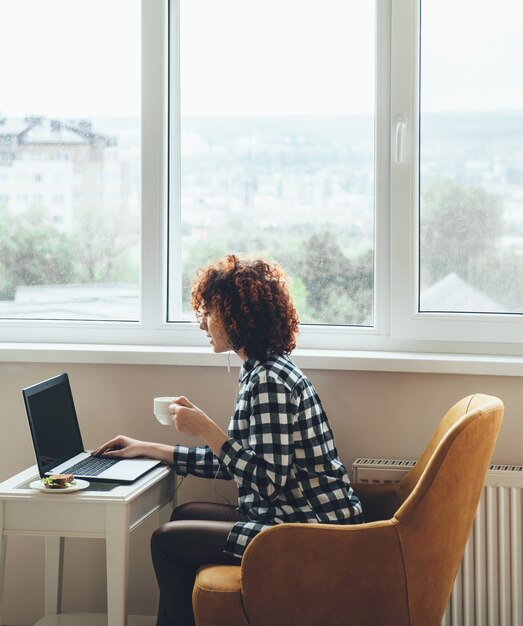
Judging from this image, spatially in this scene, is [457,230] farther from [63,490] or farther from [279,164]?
[63,490]

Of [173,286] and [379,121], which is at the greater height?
[379,121]

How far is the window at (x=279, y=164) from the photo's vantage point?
2486mm

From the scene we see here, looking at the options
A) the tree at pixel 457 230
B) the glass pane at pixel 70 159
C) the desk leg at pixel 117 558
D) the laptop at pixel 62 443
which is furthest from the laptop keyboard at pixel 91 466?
the tree at pixel 457 230

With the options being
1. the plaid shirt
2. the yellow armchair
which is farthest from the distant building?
the yellow armchair

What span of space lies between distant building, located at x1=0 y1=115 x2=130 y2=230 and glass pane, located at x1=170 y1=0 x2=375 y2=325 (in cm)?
25

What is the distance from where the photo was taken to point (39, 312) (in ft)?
8.99

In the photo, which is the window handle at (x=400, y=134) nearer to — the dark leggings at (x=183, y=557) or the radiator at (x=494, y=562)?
the radiator at (x=494, y=562)

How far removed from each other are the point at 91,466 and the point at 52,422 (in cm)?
16

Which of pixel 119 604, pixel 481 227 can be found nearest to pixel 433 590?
pixel 119 604

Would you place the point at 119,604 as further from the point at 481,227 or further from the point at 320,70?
the point at 320,70

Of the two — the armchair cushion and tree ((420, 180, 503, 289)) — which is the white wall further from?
the armchair cushion

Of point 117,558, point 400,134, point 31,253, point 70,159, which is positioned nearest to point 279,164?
point 400,134

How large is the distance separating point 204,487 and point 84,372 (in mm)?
521

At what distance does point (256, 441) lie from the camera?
1.94 meters
